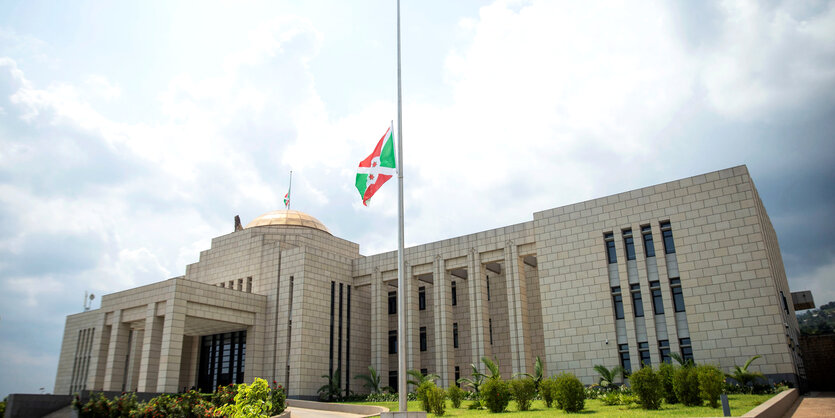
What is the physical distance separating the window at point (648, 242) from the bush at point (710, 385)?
38.0ft

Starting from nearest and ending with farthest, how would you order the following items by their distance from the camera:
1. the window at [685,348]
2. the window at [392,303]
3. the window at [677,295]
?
the window at [685,348] → the window at [677,295] → the window at [392,303]

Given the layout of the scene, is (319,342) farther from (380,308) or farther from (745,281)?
(745,281)

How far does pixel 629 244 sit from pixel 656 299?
318 centimetres

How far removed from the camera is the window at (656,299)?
28375 millimetres

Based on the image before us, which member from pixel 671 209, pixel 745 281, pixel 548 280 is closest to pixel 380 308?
pixel 548 280

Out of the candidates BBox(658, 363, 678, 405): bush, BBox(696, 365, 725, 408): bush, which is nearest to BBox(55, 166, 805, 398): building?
BBox(658, 363, 678, 405): bush

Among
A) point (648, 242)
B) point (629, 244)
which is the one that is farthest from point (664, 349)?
point (629, 244)

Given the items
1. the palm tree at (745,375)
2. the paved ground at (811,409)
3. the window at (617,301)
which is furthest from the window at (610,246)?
the paved ground at (811,409)

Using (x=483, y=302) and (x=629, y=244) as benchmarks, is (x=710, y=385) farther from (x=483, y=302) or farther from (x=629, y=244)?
(x=483, y=302)

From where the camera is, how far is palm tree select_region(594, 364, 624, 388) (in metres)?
27.2

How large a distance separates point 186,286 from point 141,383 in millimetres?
5773

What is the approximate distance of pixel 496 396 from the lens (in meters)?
21.3

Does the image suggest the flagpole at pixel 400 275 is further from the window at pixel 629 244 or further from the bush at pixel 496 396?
the window at pixel 629 244

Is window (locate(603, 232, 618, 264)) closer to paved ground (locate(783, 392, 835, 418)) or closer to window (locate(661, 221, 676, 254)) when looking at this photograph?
window (locate(661, 221, 676, 254))
